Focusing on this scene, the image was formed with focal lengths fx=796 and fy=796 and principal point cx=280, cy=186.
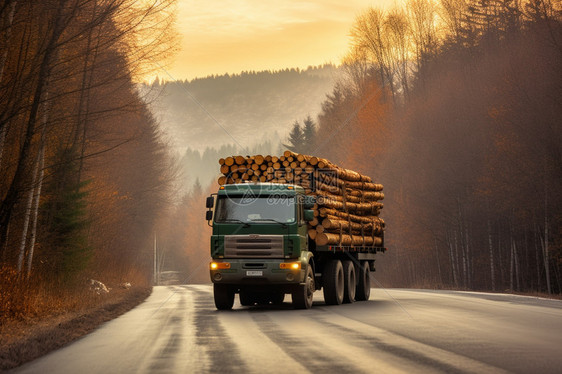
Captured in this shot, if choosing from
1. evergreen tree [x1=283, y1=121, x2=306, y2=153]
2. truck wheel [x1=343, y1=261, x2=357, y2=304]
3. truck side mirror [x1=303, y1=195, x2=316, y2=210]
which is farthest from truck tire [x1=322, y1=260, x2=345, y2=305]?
evergreen tree [x1=283, y1=121, x2=306, y2=153]

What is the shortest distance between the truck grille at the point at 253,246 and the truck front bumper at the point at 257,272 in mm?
154

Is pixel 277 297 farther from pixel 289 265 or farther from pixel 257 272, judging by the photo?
pixel 289 265

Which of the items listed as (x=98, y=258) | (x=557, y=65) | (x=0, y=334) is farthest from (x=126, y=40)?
(x=557, y=65)

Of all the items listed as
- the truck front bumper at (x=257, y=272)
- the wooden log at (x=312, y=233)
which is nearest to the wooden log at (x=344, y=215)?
the wooden log at (x=312, y=233)

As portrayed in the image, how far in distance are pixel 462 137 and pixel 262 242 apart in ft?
87.7

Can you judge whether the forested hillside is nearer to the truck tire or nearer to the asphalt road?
the truck tire

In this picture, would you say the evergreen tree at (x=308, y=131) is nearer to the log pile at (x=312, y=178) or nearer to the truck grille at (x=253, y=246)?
the log pile at (x=312, y=178)

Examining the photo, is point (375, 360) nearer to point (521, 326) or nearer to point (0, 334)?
point (521, 326)

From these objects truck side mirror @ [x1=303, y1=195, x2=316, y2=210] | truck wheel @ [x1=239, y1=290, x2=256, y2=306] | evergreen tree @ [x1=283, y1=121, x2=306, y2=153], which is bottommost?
truck wheel @ [x1=239, y1=290, x2=256, y2=306]

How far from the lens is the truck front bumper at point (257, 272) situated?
20000mm

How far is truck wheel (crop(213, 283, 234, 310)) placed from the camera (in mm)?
21203

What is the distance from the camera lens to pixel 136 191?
5319 centimetres

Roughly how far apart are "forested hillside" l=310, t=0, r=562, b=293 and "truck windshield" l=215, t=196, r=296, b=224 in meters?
17.3

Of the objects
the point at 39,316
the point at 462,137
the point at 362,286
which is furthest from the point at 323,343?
the point at 462,137
